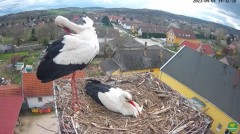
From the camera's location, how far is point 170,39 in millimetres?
31938

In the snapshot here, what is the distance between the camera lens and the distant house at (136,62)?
595 inches

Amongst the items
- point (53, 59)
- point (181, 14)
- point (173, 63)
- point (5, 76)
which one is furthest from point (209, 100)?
point (181, 14)

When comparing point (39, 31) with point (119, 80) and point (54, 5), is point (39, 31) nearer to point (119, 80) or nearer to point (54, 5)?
point (54, 5)

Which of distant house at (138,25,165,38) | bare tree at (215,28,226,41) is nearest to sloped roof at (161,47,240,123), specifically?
distant house at (138,25,165,38)

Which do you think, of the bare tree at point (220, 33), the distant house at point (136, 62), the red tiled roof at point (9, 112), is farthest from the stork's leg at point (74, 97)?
the bare tree at point (220, 33)

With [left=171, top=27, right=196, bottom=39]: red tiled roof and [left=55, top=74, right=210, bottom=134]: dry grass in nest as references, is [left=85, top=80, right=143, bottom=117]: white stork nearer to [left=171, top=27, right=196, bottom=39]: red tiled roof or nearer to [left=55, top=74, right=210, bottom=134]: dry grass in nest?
[left=55, top=74, right=210, bottom=134]: dry grass in nest

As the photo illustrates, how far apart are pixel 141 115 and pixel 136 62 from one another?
10.6 meters

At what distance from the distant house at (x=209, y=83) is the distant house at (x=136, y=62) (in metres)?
2.92

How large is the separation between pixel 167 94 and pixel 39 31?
20259mm

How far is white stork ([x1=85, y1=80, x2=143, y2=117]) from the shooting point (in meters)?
4.68

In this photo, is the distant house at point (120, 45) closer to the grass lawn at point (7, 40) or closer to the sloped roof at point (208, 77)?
the grass lawn at point (7, 40)

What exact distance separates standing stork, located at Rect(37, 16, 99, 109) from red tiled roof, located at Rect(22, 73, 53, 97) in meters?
7.75

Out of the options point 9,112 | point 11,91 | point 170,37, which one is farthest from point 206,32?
point 9,112

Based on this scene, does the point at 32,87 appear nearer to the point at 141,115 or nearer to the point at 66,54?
the point at 141,115
